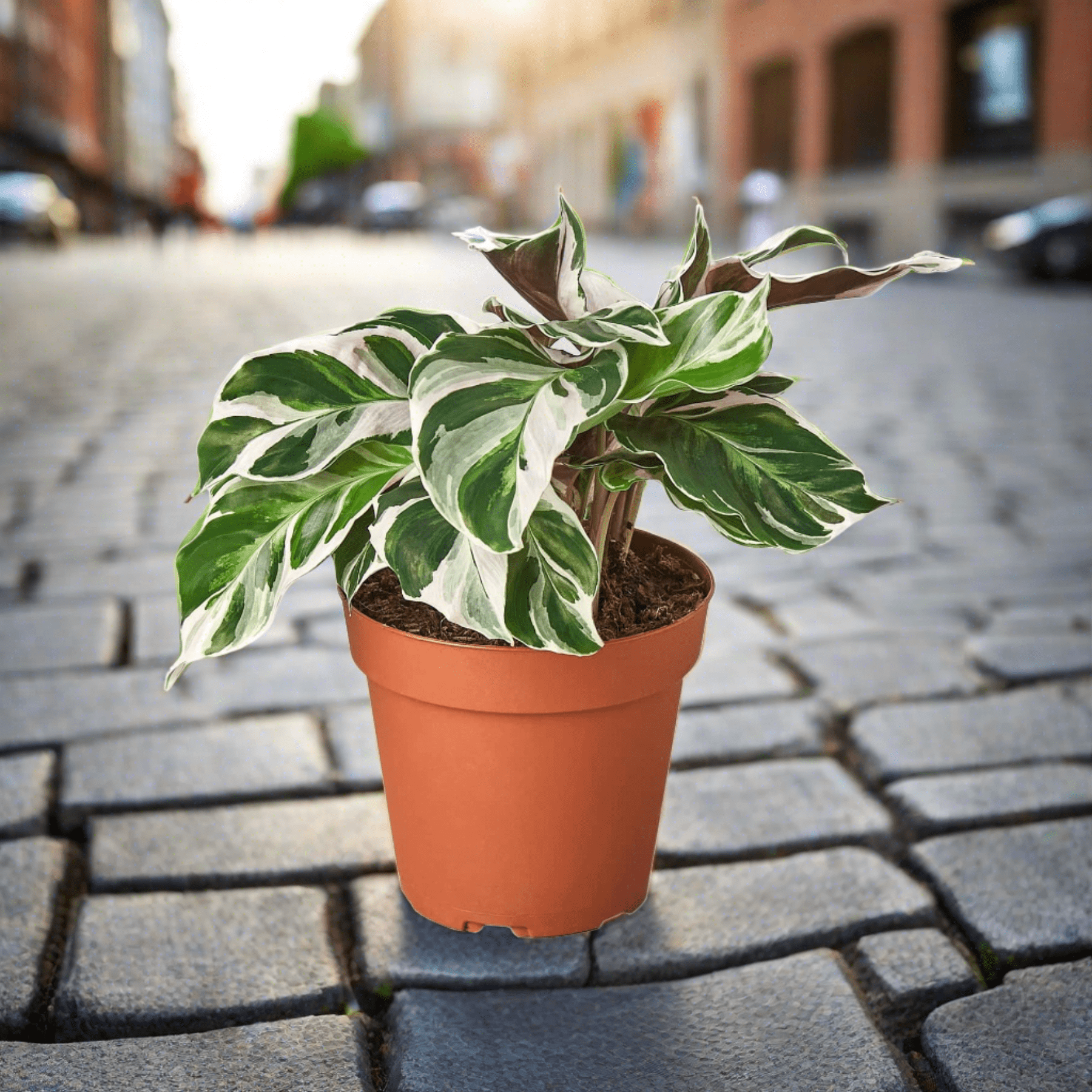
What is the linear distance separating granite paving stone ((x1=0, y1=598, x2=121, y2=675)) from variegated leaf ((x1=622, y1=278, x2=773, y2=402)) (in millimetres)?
1631

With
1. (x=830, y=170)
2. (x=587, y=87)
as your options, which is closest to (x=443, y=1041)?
(x=830, y=170)

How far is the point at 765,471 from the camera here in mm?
1347

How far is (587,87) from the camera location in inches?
1252

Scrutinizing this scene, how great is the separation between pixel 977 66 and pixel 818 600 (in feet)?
51.5

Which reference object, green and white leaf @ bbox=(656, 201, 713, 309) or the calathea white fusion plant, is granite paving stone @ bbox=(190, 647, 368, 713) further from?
green and white leaf @ bbox=(656, 201, 713, 309)

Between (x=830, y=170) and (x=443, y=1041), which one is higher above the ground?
(x=830, y=170)

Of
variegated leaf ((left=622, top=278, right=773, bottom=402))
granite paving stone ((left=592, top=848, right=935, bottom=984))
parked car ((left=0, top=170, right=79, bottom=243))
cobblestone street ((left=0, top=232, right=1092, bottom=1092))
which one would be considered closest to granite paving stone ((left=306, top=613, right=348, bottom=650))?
cobblestone street ((left=0, top=232, right=1092, bottom=1092))

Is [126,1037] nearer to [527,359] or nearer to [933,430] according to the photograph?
[527,359]

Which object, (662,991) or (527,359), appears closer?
(527,359)

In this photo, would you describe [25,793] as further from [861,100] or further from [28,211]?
[28,211]

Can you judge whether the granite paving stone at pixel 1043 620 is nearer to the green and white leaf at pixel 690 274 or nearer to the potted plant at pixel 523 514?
the potted plant at pixel 523 514

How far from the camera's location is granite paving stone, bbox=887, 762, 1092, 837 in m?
1.91

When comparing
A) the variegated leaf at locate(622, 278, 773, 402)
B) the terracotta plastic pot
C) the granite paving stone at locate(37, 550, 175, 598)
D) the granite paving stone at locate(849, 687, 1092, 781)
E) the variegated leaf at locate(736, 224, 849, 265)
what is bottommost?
the granite paving stone at locate(849, 687, 1092, 781)

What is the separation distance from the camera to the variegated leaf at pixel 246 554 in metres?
1.36
